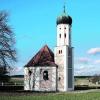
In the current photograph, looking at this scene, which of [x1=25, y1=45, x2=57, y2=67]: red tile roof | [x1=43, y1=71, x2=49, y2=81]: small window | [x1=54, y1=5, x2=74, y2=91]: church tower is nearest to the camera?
[x1=54, y1=5, x2=74, y2=91]: church tower

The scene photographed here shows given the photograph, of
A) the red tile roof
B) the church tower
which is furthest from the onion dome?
the red tile roof

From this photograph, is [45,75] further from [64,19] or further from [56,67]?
[64,19]

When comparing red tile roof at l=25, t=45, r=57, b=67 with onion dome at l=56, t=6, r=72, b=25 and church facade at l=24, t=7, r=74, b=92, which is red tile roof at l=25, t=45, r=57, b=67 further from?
onion dome at l=56, t=6, r=72, b=25

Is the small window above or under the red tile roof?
under

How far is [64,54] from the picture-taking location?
217ft

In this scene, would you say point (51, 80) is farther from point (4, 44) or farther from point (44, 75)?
point (4, 44)

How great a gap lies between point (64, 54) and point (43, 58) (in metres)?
4.06

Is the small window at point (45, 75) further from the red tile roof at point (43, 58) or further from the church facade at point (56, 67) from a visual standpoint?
the red tile roof at point (43, 58)

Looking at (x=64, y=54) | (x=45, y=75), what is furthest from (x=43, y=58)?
(x=64, y=54)

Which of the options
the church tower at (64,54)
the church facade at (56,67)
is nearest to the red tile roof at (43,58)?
the church facade at (56,67)

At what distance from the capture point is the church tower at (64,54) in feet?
216

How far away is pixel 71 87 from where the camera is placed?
6688cm

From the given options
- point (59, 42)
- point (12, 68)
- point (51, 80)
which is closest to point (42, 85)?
point (51, 80)

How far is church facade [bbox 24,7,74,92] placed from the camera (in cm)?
6594
